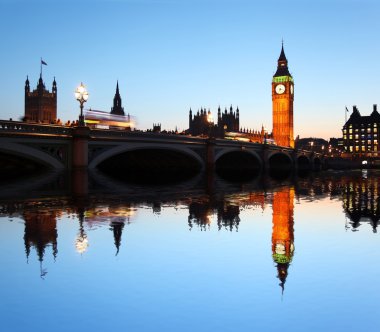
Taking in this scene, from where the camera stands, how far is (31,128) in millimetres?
39875

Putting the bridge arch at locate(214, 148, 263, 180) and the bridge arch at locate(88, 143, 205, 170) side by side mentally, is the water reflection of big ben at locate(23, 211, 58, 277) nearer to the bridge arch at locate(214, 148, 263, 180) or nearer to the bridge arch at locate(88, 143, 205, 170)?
the bridge arch at locate(88, 143, 205, 170)

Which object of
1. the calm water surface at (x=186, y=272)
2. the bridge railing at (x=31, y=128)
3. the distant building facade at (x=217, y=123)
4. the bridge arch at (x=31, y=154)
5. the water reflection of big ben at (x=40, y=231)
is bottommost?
the calm water surface at (x=186, y=272)

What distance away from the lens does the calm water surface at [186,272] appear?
6.86 meters

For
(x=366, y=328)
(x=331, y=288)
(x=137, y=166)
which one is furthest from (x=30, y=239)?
(x=137, y=166)

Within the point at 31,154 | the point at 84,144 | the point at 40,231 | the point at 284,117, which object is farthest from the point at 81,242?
the point at 284,117

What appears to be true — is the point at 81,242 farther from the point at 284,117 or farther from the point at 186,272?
the point at 284,117

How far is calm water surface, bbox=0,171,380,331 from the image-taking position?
6855mm

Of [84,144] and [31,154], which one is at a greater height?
[84,144]

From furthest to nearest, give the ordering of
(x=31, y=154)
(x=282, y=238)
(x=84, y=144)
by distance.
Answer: (x=84, y=144) < (x=31, y=154) < (x=282, y=238)

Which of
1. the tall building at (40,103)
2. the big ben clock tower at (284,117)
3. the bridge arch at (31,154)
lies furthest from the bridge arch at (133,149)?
the big ben clock tower at (284,117)

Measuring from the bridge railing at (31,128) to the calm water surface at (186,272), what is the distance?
21.8m

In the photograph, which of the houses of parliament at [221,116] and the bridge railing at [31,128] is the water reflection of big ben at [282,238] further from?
the houses of parliament at [221,116]

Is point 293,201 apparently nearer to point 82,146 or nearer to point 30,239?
point 30,239

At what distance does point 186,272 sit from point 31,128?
33.7 metres
